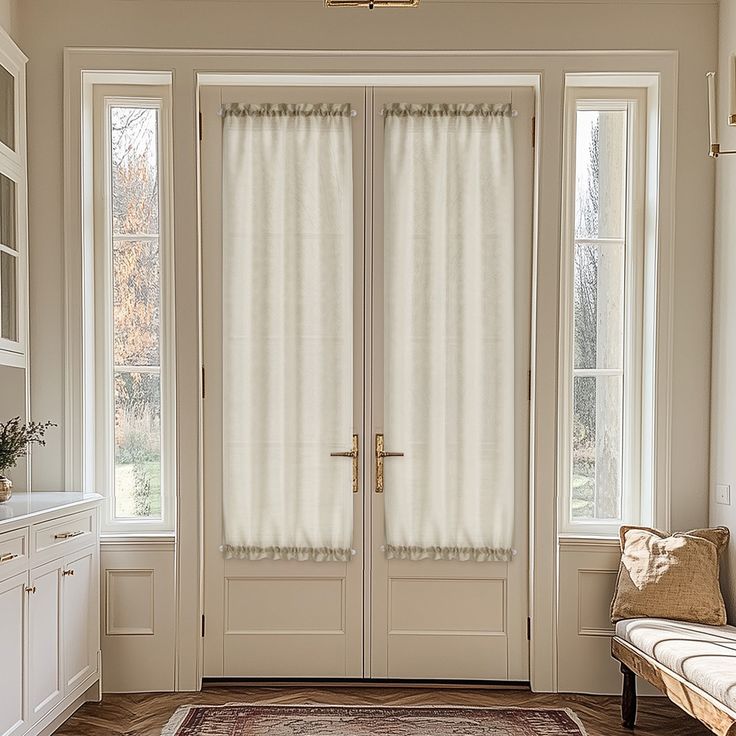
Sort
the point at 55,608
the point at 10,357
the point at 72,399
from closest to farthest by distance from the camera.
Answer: the point at 55,608 < the point at 10,357 < the point at 72,399

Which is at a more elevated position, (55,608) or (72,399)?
(72,399)

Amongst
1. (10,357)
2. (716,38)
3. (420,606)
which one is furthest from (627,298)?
(10,357)

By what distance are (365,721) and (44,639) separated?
1297 mm

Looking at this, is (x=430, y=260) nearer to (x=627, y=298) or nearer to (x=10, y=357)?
(x=627, y=298)

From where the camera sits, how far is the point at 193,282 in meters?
3.90

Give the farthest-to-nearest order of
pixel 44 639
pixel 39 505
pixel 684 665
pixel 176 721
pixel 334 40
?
1. pixel 334 40
2. pixel 176 721
3. pixel 39 505
4. pixel 44 639
5. pixel 684 665

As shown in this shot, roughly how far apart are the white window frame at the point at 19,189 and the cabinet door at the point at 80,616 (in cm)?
87

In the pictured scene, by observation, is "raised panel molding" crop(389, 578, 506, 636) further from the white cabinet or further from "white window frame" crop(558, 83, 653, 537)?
the white cabinet

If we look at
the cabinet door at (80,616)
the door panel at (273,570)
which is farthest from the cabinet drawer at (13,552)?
the door panel at (273,570)

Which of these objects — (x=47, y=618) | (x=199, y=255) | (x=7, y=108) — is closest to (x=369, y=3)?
(x=199, y=255)

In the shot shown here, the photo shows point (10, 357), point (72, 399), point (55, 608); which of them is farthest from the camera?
point (72, 399)

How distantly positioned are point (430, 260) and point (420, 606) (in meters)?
1.58

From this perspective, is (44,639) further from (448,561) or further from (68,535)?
(448,561)

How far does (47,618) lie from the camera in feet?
10.7
